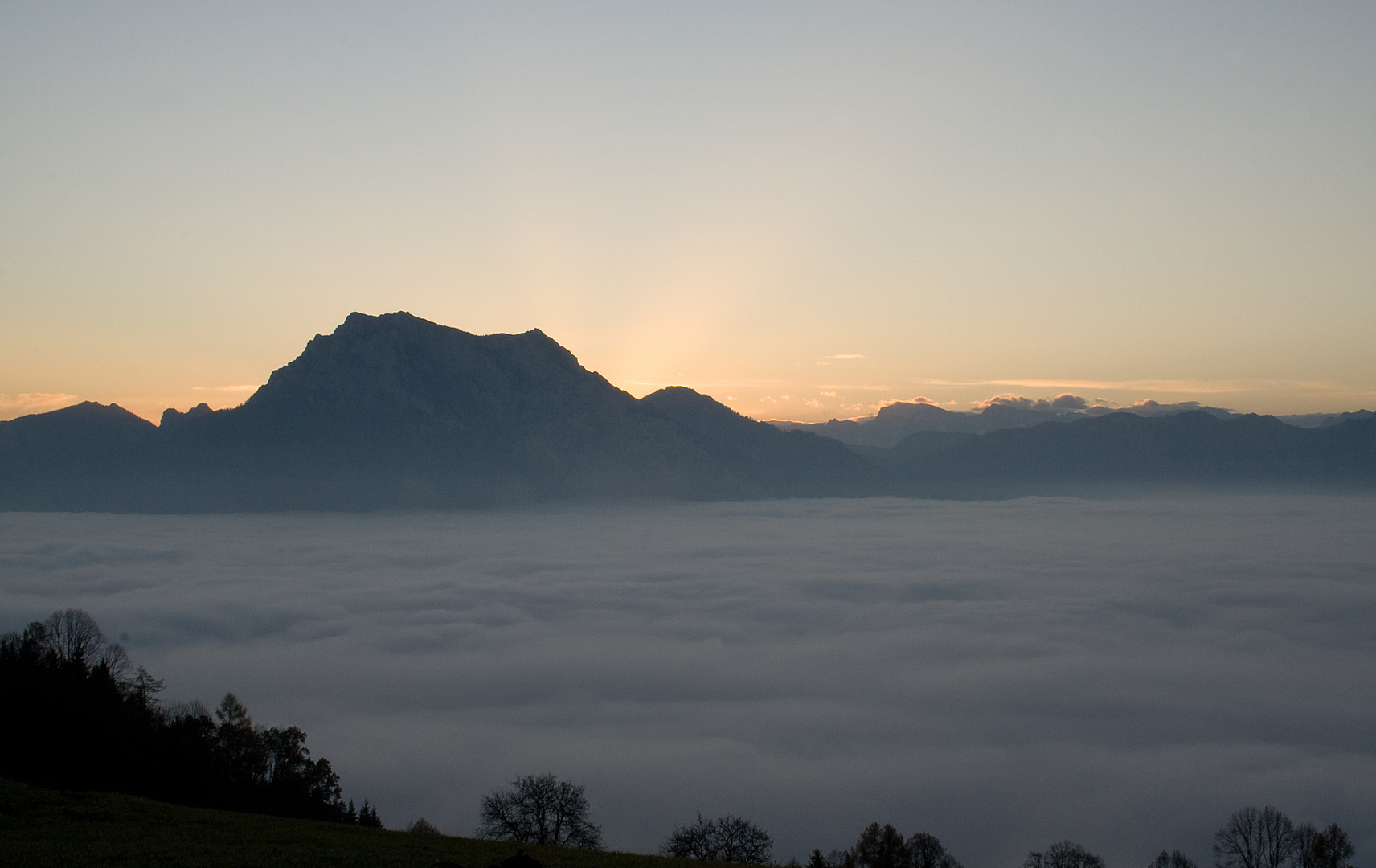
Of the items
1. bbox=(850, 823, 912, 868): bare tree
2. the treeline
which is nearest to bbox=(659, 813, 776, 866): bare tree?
bbox=(850, 823, 912, 868): bare tree

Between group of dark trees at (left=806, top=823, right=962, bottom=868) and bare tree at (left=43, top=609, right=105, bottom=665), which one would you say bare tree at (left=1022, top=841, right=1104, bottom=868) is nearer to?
group of dark trees at (left=806, top=823, right=962, bottom=868)

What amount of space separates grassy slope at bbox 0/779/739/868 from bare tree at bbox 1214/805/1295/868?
67550 millimetres

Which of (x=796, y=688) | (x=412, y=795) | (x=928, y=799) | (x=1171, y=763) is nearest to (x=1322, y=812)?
(x=1171, y=763)

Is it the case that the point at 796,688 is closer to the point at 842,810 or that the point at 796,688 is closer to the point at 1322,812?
the point at 842,810

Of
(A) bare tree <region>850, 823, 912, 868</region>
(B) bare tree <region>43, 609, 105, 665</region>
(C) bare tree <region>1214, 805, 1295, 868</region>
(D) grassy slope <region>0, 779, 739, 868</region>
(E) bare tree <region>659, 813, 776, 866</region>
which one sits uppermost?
(D) grassy slope <region>0, 779, 739, 868</region>

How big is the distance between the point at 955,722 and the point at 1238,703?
2549 inches

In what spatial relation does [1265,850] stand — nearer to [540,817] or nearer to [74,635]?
[540,817]

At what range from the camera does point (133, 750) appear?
4850cm

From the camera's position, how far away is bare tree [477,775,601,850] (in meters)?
61.3

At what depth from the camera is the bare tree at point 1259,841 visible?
75562mm

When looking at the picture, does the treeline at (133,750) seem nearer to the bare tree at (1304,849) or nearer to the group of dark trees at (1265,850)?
the group of dark trees at (1265,850)

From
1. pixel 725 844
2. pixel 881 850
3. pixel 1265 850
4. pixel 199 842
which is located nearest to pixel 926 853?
pixel 881 850

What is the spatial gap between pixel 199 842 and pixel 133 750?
84.0 ft

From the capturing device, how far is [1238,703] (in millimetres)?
174500
